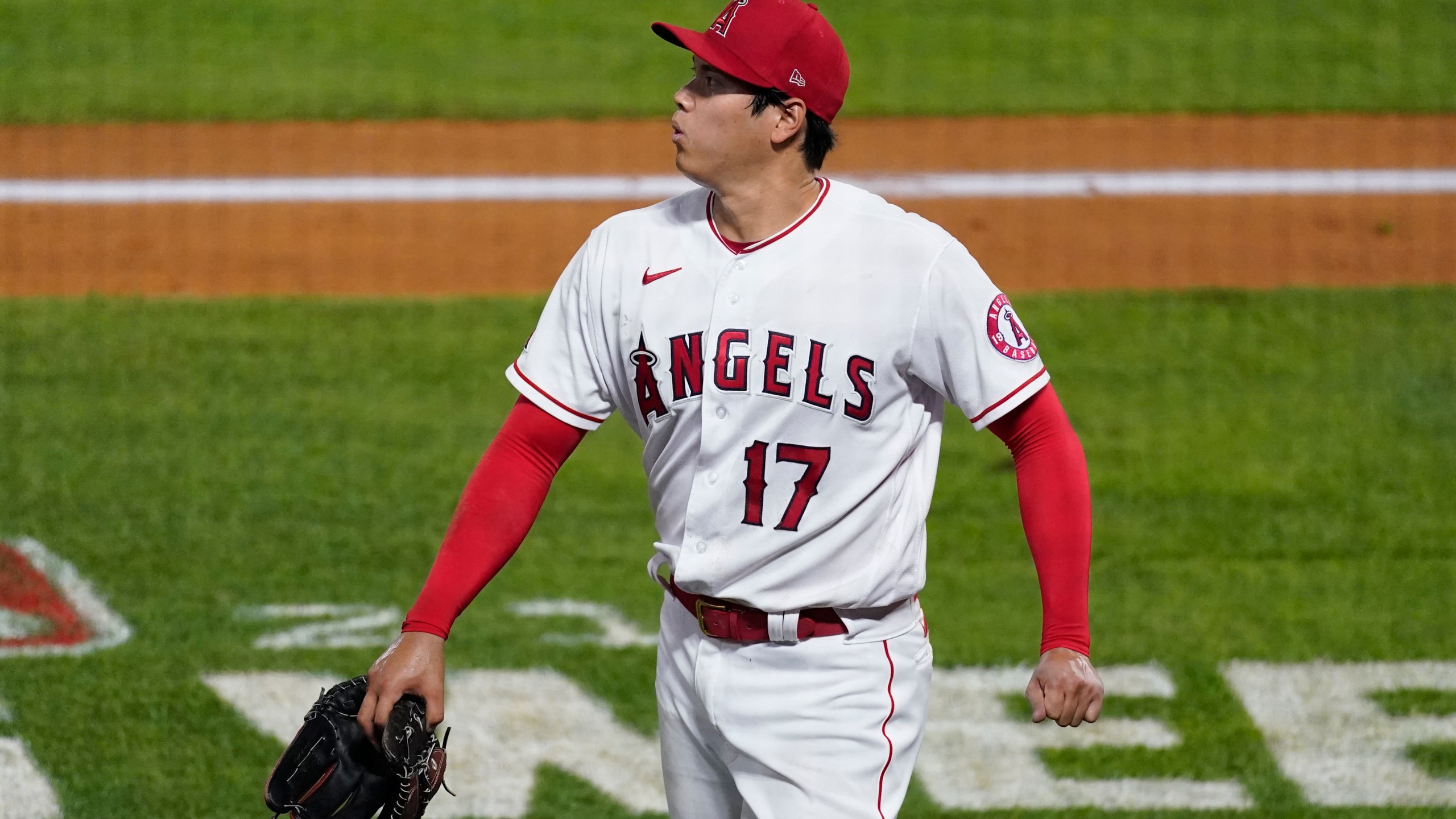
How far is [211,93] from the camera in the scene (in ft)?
33.0

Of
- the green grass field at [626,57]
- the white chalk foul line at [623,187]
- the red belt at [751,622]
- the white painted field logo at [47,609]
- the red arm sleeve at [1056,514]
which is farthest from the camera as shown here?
the green grass field at [626,57]

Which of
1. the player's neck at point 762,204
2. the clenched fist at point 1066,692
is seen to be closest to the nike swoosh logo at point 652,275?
the player's neck at point 762,204

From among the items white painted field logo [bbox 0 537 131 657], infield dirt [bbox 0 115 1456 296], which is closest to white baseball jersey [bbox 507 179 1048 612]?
white painted field logo [bbox 0 537 131 657]

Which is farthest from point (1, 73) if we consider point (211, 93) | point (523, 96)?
point (523, 96)

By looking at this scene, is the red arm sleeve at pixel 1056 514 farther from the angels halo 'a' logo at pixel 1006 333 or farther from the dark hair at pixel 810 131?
the dark hair at pixel 810 131

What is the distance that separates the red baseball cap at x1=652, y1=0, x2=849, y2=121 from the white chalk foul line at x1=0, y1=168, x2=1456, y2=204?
592cm

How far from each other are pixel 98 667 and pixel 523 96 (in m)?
5.80

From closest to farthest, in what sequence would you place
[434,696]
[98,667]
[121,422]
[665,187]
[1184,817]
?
1. [434,696]
2. [1184,817]
3. [98,667]
4. [121,422]
5. [665,187]

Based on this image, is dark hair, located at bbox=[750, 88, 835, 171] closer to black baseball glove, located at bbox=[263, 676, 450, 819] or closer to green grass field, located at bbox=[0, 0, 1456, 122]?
black baseball glove, located at bbox=[263, 676, 450, 819]

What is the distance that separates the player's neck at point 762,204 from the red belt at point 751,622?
61cm

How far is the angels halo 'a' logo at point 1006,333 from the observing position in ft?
8.99

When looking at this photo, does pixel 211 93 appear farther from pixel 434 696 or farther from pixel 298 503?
pixel 434 696

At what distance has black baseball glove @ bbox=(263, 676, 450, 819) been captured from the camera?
9.10 ft

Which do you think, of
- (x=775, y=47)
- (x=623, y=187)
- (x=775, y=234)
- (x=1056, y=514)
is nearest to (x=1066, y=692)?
(x=1056, y=514)
